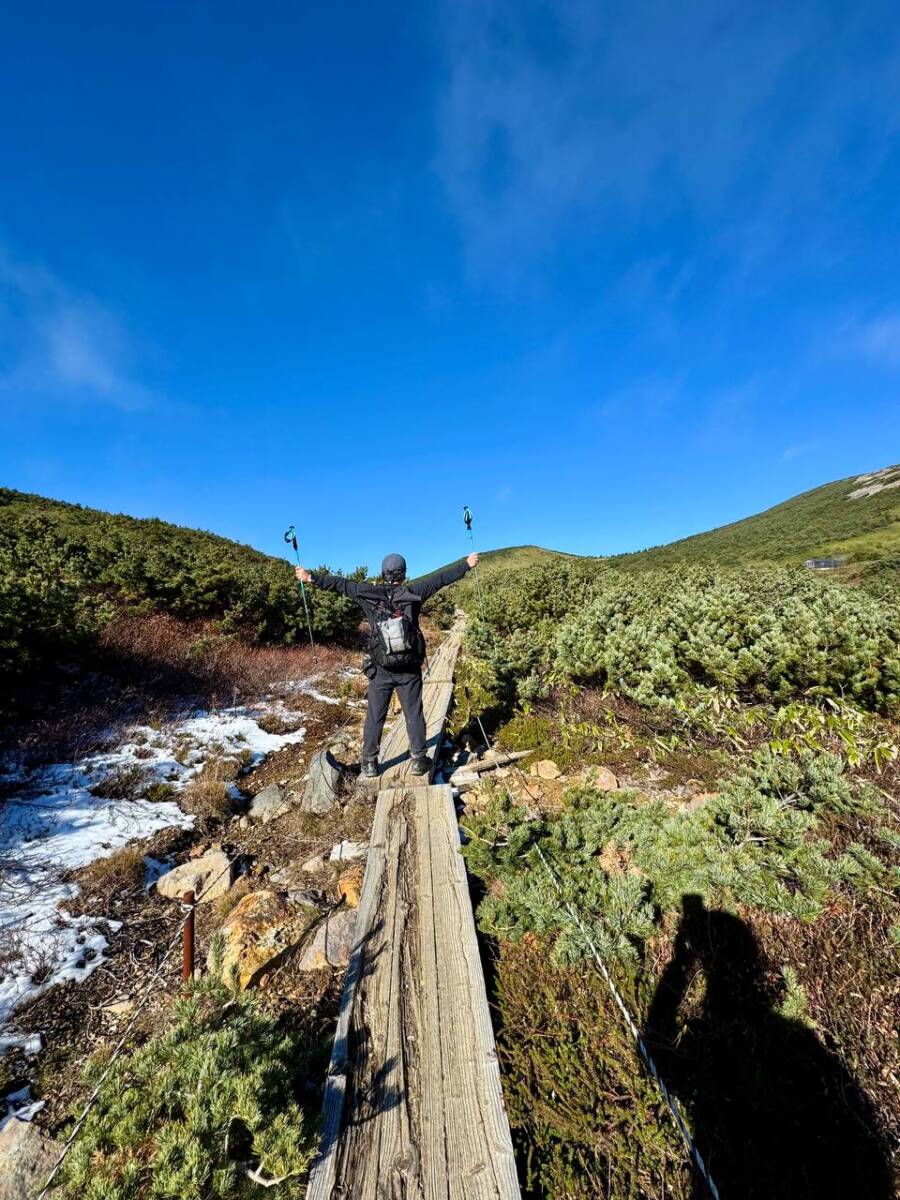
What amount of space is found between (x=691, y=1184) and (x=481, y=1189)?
1.01m

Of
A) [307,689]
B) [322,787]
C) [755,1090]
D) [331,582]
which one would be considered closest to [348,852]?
[322,787]

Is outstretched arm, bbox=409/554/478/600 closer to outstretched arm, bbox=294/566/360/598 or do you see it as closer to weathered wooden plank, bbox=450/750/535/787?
outstretched arm, bbox=294/566/360/598

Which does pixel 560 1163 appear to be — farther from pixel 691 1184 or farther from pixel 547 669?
pixel 547 669

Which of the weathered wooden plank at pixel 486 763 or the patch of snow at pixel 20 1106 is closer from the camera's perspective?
the patch of snow at pixel 20 1106

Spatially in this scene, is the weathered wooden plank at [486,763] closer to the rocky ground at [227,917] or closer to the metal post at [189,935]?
the rocky ground at [227,917]

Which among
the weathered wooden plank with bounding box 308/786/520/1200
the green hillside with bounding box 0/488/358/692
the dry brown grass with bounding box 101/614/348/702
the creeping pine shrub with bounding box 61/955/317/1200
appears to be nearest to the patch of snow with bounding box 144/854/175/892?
the weathered wooden plank with bounding box 308/786/520/1200

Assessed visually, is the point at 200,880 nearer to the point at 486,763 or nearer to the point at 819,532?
the point at 486,763

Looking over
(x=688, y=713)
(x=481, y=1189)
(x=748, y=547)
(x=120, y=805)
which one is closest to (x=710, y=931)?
(x=481, y=1189)

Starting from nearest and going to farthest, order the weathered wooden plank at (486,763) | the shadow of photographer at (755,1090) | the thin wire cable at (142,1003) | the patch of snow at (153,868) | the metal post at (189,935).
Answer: the thin wire cable at (142,1003) → the shadow of photographer at (755,1090) → the metal post at (189,935) → the patch of snow at (153,868) → the weathered wooden plank at (486,763)

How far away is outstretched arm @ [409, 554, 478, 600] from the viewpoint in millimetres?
5707

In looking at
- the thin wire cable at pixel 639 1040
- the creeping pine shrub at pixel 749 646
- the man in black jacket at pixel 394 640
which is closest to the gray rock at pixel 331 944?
the thin wire cable at pixel 639 1040

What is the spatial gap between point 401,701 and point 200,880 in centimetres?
286

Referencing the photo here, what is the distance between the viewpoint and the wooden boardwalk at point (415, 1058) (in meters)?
2.12

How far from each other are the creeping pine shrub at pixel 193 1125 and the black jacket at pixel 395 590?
3834 millimetres
